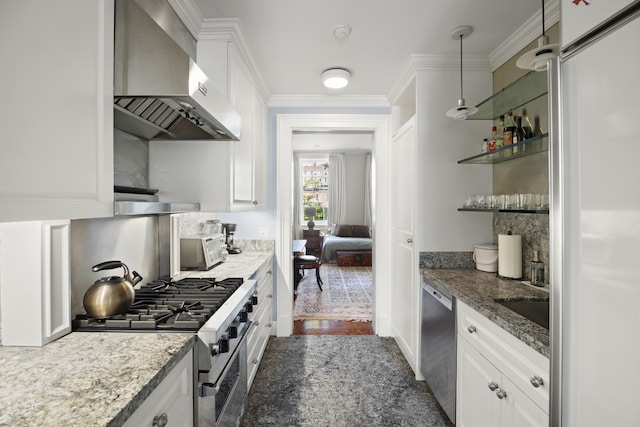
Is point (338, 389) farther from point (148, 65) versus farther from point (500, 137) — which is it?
point (148, 65)

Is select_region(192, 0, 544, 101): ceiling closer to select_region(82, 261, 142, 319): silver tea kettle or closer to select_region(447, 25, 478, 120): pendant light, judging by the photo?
select_region(447, 25, 478, 120): pendant light

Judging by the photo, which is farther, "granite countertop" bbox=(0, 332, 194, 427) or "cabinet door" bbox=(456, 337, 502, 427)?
"cabinet door" bbox=(456, 337, 502, 427)

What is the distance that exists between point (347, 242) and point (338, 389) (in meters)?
4.59

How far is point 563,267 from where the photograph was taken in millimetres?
962

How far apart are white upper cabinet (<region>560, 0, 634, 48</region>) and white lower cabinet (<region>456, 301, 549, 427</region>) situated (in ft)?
3.41

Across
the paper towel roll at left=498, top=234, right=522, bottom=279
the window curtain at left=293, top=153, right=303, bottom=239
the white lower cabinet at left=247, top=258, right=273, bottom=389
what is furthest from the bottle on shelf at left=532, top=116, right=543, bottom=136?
the window curtain at left=293, top=153, right=303, bottom=239

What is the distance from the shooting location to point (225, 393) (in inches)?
59.5

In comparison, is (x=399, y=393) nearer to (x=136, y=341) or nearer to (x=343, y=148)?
(x=136, y=341)

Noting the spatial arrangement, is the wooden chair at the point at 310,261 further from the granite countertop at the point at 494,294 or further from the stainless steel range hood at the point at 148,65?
the stainless steel range hood at the point at 148,65

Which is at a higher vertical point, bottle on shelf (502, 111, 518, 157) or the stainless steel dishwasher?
bottle on shelf (502, 111, 518, 157)

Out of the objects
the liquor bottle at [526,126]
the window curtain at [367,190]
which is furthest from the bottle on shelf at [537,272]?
the window curtain at [367,190]

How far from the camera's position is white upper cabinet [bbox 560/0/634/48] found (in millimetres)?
809

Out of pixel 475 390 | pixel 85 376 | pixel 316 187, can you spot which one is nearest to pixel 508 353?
pixel 475 390

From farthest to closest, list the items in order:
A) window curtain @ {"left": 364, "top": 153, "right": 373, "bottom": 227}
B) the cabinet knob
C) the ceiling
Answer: window curtain @ {"left": 364, "top": 153, "right": 373, "bottom": 227}, the ceiling, the cabinet knob
